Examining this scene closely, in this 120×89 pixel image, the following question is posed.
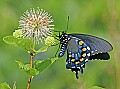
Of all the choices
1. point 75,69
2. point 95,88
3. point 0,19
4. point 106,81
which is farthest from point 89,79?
point 95,88

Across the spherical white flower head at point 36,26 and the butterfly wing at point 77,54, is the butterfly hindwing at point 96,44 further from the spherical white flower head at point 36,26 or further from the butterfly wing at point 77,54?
the spherical white flower head at point 36,26

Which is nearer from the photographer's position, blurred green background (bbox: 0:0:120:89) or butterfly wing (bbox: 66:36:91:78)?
butterfly wing (bbox: 66:36:91:78)

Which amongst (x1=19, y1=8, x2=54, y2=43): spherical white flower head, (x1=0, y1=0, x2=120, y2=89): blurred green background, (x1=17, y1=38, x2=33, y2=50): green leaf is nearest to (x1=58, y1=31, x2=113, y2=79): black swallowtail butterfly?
(x1=19, y1=8, x2=54, y2=43): spherical white flower head

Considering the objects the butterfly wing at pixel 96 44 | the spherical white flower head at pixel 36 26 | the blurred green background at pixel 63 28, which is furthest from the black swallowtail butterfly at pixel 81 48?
the blurred green background at pixel 63 28

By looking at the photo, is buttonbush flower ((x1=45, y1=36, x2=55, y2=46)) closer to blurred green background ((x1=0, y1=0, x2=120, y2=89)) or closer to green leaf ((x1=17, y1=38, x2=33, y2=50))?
green leaf ((x1=17, y1=38, x2=33, y2=50))

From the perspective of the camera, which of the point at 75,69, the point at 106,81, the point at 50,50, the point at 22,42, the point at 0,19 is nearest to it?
the point at 22,42

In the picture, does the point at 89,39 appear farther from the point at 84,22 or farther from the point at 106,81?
the point at 84,22

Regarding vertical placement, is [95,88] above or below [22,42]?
below
